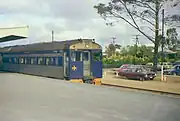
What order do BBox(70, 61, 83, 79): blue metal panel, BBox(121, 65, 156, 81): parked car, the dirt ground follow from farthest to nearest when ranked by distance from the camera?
BBox(121, 65, 156, 81): parked car < BBox(70, 61, 83, 79): blue metal panel < the dirt ground

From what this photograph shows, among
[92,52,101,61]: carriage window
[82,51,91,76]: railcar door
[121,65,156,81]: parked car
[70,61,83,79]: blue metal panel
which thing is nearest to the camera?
[70,61,83,79]: blue metal panel

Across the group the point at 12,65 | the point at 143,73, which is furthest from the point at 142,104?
the point at 12,65

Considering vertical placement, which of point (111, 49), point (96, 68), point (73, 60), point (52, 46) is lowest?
point (96, 68)

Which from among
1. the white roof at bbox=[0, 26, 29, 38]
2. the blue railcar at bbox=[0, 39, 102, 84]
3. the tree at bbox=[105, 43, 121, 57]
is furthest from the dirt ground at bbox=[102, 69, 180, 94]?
the tree at bbox=[105, 43, 121, 57]

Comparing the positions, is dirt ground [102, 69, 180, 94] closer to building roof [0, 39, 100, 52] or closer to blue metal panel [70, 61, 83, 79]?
blue metal panel [70, 61, 83, 79]

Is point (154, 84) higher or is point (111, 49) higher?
point (111, 49)

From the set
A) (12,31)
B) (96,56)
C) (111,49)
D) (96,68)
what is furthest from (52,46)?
(111,49)

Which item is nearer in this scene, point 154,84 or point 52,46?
point 154,84

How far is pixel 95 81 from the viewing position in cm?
2192

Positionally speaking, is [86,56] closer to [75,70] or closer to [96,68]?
[96,68]

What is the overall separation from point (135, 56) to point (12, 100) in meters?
42.0

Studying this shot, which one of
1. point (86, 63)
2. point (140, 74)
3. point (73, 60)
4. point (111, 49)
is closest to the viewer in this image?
point (73, 60)

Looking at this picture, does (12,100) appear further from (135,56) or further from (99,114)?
(135,56)

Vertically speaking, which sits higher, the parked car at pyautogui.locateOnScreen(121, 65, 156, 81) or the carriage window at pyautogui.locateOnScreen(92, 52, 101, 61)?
the carriage window at pyautogui.locateOnScreen(92, 52, 101, 61)
